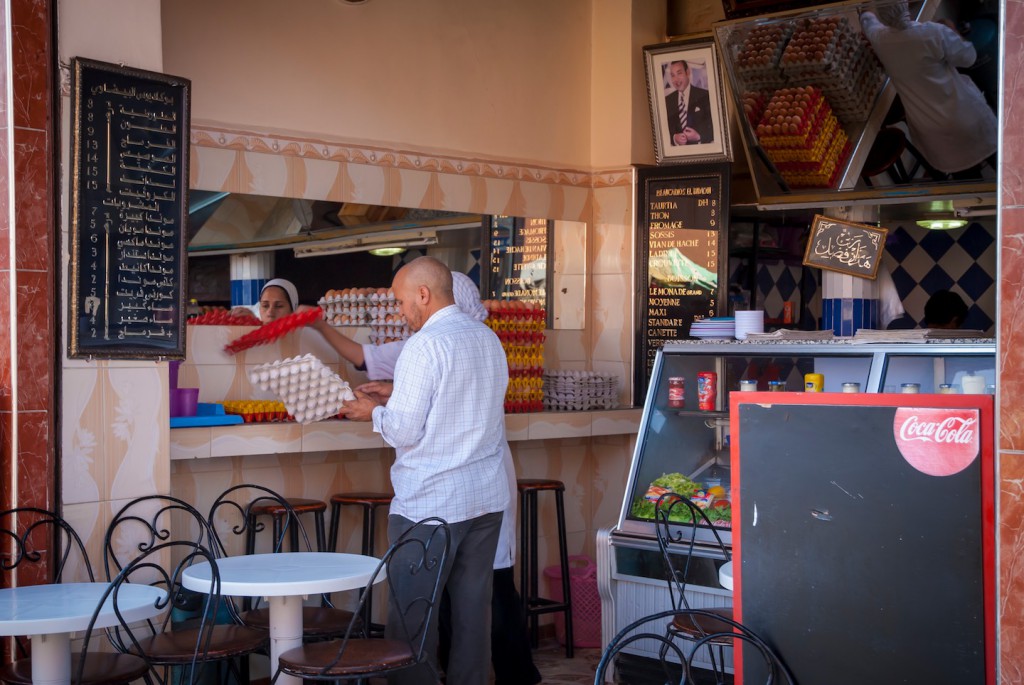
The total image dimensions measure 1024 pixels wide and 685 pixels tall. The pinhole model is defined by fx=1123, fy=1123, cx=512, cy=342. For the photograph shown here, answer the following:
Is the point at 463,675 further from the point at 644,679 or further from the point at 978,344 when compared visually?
the point at 978,344

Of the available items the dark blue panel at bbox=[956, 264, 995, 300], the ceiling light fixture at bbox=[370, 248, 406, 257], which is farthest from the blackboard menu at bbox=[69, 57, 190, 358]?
the dark blue panel at bbox=[956, 264, 995, 300]

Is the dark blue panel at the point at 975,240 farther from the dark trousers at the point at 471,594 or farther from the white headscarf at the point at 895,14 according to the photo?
the dark trousers at the point at 471,594

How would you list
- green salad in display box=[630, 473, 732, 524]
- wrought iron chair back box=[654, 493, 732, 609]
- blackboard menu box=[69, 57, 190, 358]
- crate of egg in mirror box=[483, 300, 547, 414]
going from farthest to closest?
crate of egg in mirror box=[483, 300, 547, 414], green salad in display box=[630, 473, 732, 524], wrought iron chair back box=[654, 493, 732, 609], blackboard menu box=[69, 57, 190, 358]

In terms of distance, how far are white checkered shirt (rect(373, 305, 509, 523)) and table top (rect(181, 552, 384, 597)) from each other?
33cm

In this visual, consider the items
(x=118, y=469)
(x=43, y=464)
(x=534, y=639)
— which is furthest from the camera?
(x=534, y=639)

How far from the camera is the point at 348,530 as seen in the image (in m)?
5.70

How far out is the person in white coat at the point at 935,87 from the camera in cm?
562

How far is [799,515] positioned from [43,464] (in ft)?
9.21

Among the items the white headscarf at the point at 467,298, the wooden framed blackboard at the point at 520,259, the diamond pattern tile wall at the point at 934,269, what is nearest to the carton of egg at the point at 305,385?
the white headscarf at the point at 467,298

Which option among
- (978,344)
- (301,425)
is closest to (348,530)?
(301,425)

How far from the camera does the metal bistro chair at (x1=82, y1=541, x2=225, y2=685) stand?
332 cm

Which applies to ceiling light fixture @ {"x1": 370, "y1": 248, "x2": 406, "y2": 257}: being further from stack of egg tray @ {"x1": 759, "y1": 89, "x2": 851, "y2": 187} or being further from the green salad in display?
stack of egg tray @ {"x1": 759, "y1": 89, "x2": 851, "y2": 187}

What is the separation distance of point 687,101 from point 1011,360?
→ 4651 mm

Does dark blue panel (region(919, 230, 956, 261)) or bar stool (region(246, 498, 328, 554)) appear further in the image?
dark blue panel (region(919, 230, 956, 261))
